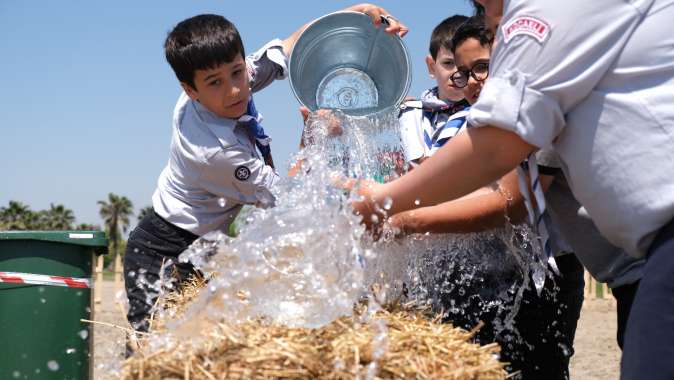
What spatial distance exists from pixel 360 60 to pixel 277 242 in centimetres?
217

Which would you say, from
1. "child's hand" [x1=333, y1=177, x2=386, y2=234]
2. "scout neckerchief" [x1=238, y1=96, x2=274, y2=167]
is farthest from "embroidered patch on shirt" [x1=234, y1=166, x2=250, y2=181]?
"child's hand" [x1=333, y1=177, x2=386, y2=234]

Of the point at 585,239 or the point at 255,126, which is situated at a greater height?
the point at 255,126

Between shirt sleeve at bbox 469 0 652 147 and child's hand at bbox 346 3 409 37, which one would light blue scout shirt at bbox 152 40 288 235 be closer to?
child's hand at bbox 346 3 409 37

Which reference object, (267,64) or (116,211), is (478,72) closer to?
(267,64)

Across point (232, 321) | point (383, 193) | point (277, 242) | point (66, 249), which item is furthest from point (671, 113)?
point (66, 249)

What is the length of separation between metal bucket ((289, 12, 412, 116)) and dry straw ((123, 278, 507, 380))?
6.54 ft

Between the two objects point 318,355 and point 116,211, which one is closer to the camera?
point 318,355

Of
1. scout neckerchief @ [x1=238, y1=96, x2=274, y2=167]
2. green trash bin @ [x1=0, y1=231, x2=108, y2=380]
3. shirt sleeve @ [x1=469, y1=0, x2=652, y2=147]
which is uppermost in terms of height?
scout neckerchief @ [x1=238, y1=96, x2=274, y2=167]

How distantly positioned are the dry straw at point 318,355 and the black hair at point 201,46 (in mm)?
1936

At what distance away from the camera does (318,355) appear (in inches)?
62.5

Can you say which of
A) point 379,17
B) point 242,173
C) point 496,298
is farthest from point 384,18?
point 496,298

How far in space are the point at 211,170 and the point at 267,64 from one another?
71 centimetres

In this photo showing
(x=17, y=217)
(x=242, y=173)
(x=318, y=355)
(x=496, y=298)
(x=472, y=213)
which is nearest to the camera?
(x=318, y=355)

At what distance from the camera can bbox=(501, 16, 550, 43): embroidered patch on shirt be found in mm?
1717
